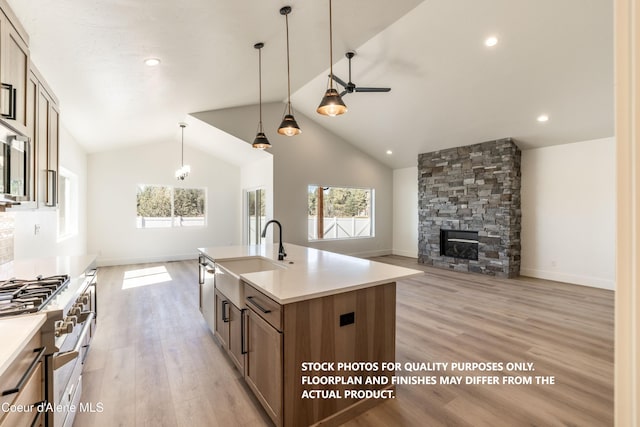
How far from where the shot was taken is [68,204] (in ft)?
18.4

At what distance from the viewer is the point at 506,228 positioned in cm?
565

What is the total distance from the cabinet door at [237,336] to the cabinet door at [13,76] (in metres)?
1.79

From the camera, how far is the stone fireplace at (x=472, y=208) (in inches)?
224

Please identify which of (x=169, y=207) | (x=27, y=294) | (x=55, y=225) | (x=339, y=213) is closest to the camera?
(x=27, y=294)

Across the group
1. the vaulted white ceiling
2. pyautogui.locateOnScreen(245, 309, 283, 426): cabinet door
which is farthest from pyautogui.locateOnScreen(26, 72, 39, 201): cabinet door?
pyautogui.locateOnScreen(245, 309, 283, 426): cabinet door

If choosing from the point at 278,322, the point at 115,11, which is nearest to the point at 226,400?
the point at 278,322

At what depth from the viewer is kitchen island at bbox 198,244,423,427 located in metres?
1.74

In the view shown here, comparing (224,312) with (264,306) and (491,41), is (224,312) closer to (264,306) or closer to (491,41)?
(264,306)

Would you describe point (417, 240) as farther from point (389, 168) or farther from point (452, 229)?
point (389, 168)

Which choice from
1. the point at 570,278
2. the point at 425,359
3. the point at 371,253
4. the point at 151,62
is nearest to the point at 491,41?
the point at 425,359

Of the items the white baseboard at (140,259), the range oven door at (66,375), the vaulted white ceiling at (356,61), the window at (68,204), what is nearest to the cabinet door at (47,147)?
the vaulted white ceiling at (356,61)

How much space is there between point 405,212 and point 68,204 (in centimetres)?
752

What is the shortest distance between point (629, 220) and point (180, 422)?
7.99 ft

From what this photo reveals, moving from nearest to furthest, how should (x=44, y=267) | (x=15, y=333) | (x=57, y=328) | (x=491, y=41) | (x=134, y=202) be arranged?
(x=15, y=333), (x=57, y=328), (x=44, y=267), (x=491, y=41), (x=134, y=202)
